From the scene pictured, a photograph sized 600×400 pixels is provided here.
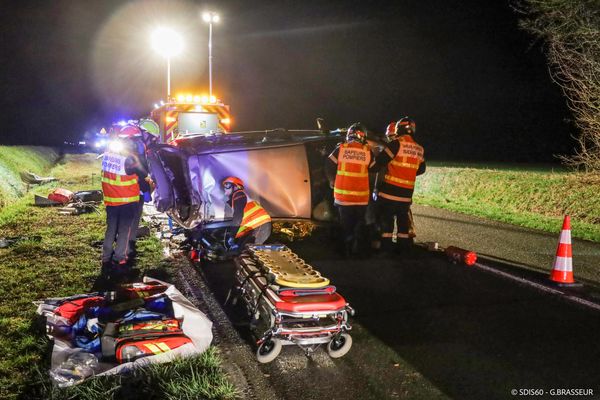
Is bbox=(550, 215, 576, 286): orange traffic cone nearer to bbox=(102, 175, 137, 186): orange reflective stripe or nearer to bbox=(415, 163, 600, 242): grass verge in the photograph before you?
bbox=(415, 163, 600, 242): grass verge

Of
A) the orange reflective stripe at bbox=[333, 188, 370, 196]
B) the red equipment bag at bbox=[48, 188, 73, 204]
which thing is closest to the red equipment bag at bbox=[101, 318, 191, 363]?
the orange reflective stripe at bbox=[333, 188, 370, 196]

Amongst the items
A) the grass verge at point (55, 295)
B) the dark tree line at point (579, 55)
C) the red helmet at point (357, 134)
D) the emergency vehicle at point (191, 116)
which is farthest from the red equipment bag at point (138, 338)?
the dark tree line at point (579, 55)

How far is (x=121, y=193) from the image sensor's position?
5.80 meters

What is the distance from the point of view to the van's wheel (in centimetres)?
370

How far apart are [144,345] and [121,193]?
291 centimetres

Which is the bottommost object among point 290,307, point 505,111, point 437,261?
point 437,261

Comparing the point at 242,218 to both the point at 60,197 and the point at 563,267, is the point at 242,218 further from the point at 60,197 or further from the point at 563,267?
the point at 60,197

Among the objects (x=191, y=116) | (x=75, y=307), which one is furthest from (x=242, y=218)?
(x=191, y=116)

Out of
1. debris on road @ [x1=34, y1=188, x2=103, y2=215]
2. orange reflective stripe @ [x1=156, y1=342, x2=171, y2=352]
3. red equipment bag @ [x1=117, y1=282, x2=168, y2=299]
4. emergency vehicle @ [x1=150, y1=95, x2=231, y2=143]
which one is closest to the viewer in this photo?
orange reflective stripe @ [x1=156, y1=342, x2=171, y2=352]

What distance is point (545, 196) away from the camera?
10.1 metres

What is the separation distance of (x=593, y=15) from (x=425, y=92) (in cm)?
2902

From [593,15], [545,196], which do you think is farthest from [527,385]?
[593,15]

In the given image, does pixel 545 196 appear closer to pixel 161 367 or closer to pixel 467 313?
pixel 467 313

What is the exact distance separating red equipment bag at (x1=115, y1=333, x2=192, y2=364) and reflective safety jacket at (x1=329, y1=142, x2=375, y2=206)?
3458mm
